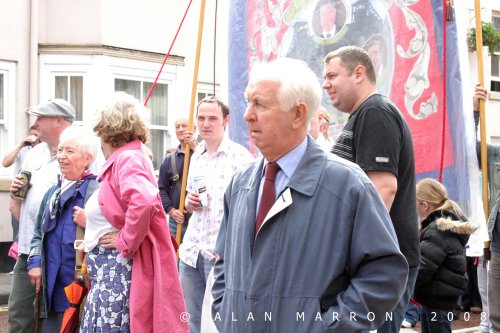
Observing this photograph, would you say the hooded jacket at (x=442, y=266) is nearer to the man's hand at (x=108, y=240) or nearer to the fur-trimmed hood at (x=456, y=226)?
the fur-trimmed hood at (x=456, y=226)

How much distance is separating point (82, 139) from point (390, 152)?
2.22 meters

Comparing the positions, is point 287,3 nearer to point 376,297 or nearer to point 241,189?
point 241,189

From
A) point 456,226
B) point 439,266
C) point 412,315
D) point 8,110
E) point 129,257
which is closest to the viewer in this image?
point 129,257

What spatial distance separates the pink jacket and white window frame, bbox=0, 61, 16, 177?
8964mm

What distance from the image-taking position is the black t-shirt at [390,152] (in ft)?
13.0

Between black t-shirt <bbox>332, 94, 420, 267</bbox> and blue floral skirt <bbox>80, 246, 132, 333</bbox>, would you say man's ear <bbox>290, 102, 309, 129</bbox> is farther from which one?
blue floral skirt <bbox>80, 246, 132, 333</bbox>

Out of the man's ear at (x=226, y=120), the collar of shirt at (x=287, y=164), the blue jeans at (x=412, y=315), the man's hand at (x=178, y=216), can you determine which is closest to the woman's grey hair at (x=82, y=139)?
the man's ear at (x=226, y=120)

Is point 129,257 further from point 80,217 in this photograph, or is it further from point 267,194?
point 267,194

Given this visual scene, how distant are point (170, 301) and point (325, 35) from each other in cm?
259

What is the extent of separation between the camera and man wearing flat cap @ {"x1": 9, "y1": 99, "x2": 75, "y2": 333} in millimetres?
5652

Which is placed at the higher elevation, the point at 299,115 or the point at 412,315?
the point at 299,115

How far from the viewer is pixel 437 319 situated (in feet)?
18.9

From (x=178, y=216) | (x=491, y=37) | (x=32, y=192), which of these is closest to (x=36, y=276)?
(x=32, y=192)

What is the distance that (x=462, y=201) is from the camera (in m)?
5.05
